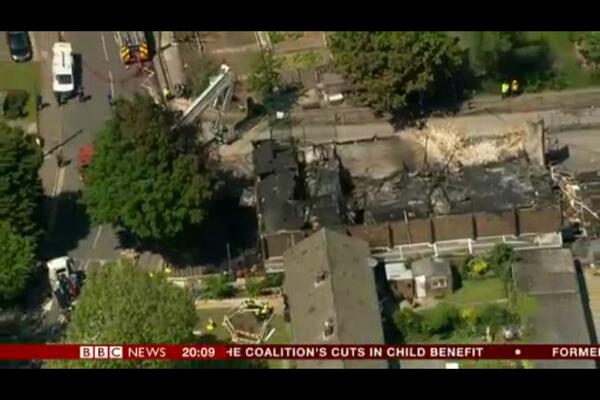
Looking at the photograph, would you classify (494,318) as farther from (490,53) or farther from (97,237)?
(97,237)

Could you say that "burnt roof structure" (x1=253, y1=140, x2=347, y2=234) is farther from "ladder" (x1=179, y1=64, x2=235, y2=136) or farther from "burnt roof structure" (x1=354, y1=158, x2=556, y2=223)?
"ladder" (x1=179, y1=64, x2=235, y2=136)

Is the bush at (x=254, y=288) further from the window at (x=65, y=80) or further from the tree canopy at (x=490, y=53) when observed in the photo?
the tree canopy at (x=490, y=53)

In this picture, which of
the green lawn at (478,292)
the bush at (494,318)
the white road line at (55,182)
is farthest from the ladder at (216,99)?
the bush at (494,318)

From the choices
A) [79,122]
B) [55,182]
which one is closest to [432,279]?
[55,182]

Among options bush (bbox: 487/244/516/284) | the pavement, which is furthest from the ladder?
bush (bbox: 487/244/516/284)

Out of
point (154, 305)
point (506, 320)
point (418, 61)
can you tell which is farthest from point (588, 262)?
point (154, 305)
